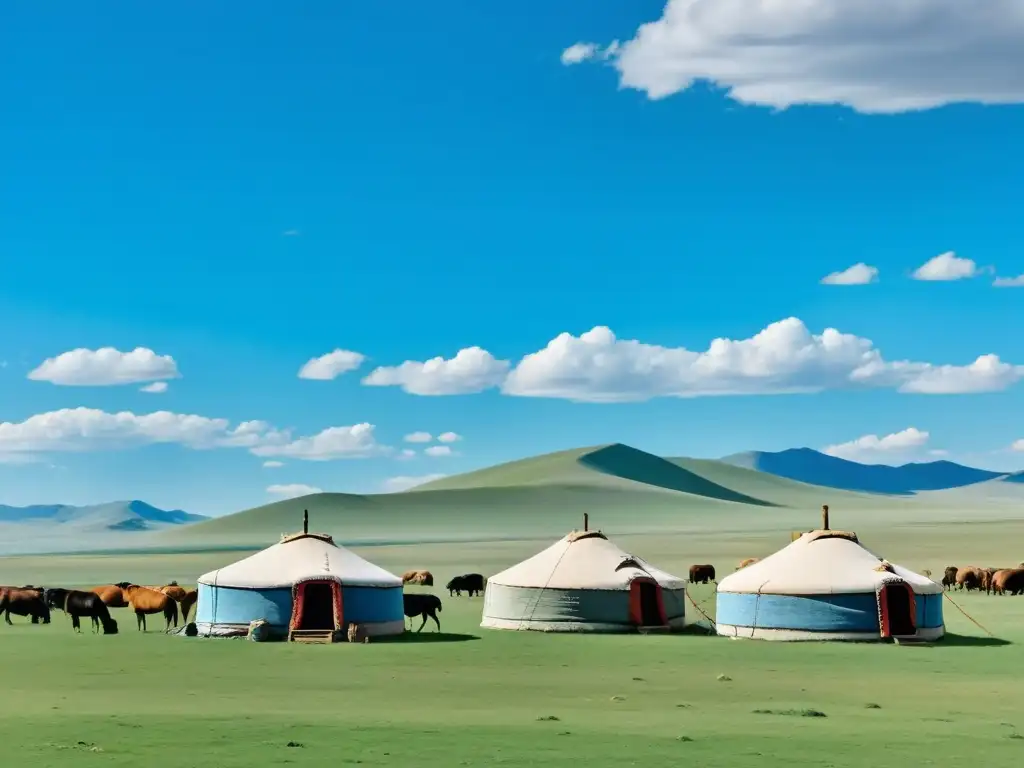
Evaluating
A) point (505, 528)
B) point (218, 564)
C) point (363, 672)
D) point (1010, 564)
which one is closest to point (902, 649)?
point (363, 672)

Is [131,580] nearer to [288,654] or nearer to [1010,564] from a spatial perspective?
[1010,564]

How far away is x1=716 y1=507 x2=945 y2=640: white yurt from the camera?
113 feet

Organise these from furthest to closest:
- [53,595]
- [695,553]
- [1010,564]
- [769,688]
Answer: [695,553] → [1010,564] → [53,595] → [769,688]

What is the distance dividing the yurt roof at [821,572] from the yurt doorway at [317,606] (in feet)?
28.5

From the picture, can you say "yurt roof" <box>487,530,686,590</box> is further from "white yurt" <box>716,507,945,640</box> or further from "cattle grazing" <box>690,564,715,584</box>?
"cattle grazing" <box>690,564,715,584</box>

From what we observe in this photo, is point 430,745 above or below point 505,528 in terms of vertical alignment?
below

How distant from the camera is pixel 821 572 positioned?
34.8 meters

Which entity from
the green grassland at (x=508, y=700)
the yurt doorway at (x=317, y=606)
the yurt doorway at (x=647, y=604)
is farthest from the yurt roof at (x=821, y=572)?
the yurt doorway at (x=317, y=606)

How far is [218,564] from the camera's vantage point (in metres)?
103

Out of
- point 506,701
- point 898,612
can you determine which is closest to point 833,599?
point 898,612

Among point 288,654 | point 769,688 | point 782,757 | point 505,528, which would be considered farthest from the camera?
point 505,528

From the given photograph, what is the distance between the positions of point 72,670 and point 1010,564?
198 ft

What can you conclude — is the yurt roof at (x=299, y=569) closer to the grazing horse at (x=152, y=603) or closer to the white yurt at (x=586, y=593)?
the grazing horse at (x=152, y=603)

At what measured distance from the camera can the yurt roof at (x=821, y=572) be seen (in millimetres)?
34406
